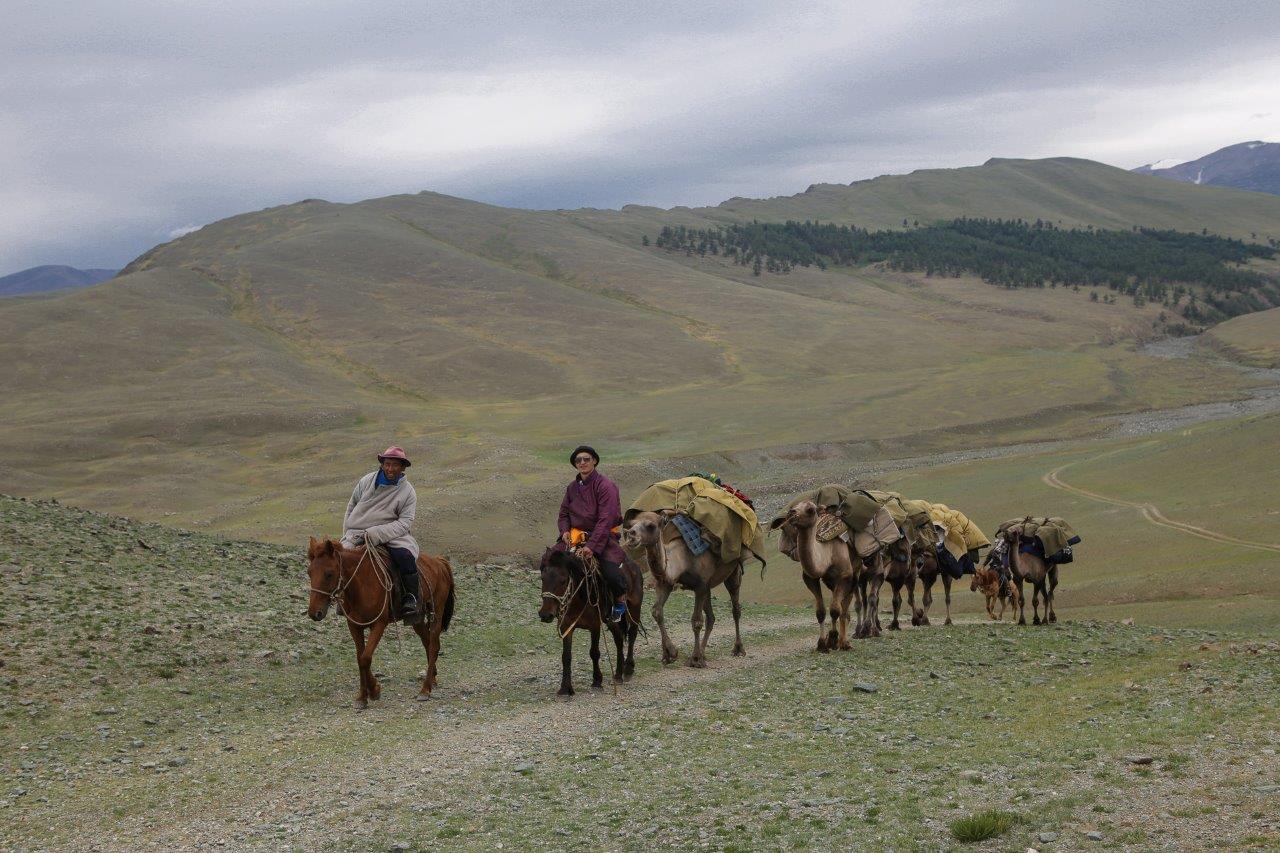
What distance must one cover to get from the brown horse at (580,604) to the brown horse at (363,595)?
70.0 inches

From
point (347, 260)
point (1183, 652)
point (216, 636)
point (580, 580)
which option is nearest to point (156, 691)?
point (216, 636)

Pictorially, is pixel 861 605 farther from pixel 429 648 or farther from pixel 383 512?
pixel 383 512

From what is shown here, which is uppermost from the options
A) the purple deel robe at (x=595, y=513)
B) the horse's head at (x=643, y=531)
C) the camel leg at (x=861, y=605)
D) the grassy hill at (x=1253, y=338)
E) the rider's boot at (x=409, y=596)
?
the grassy hill at (x=1253, y=338)

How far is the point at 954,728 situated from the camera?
11766 mm

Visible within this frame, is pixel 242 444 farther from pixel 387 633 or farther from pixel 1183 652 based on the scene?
pixel 1183 652

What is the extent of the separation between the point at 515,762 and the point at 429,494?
38.8 metres

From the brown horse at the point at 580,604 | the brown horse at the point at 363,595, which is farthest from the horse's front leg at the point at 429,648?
the brown horse at the point at 580,604

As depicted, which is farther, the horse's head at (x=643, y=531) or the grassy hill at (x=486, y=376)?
the grassy hill at (x=486, y=376)

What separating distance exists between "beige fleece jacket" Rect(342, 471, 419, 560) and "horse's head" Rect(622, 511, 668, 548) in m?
3.41

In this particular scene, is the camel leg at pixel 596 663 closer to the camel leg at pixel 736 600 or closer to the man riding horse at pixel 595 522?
the man riding horse at pixel 595 522

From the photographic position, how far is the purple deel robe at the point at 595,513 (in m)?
14.9

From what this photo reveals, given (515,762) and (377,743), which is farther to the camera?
(377,743)

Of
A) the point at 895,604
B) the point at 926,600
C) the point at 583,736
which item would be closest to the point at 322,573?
the point at 583,736

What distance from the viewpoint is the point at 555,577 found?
1411cm
